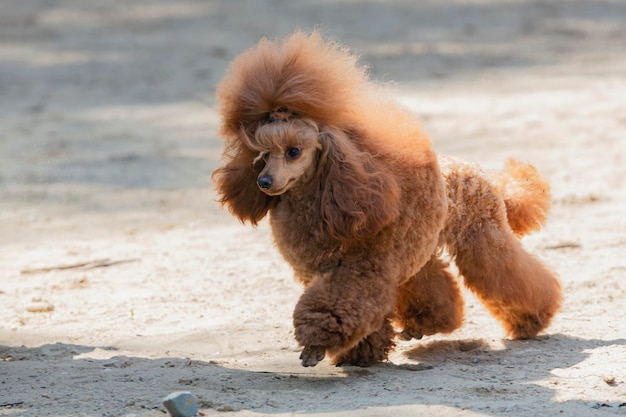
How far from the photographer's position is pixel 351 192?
454cm

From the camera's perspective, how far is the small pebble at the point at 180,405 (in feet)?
13.2

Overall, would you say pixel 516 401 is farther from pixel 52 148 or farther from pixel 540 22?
pixel 540 22

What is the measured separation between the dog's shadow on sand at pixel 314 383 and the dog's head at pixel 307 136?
707mm

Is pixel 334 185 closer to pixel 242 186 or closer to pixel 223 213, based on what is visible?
pixel 242 186

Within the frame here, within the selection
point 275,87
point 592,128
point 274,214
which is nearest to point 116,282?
point 274,214

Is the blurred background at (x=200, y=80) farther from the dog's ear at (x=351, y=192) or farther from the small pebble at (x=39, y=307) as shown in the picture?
the dog's ear at (x=351, y=192)

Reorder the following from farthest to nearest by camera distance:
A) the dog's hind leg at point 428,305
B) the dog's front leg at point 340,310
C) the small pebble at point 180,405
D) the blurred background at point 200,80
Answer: the blurred background at point 200,80 → the dog's hind leg at point 428,305 → the dog's front leg at point 340,310 → the small pebble at point 180,405

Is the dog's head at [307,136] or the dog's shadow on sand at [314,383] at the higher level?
the dog's head at [307,136]

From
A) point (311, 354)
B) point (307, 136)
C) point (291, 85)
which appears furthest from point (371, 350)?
point (291, 85)

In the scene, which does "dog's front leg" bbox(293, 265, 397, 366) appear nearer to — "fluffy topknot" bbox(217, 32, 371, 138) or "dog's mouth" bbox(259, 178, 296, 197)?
"dog's mouth" bbox(259, 178, 296, 197)

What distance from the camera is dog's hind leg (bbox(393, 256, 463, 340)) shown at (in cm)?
539

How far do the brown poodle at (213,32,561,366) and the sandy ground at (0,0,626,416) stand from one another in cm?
35

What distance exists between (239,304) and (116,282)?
872 millimetres

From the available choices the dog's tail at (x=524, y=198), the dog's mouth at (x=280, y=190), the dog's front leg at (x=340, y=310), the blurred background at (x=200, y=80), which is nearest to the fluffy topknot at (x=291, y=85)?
the dog's mouth at (x=280, y=190)
